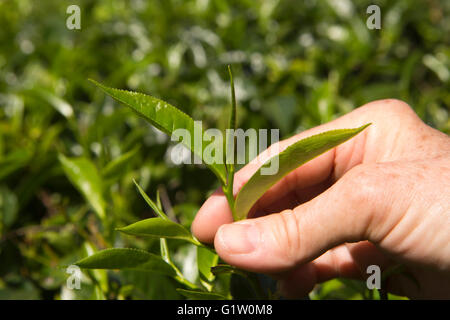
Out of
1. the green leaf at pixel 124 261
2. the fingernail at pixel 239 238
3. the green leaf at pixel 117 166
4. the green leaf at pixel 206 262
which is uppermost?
the green leaf at pixel 117 166

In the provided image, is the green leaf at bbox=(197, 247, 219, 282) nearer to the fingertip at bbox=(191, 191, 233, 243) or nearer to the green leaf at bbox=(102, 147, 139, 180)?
the fingertip at bbox=(191, 191, 233, 243)

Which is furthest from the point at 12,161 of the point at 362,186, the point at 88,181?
the point at 362,186

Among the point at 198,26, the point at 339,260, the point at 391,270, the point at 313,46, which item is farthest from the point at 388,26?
the point at 391,270

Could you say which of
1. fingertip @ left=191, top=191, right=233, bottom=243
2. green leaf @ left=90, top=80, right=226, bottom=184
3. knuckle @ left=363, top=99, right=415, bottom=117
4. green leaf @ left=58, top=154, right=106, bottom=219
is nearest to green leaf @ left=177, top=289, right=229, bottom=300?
fingertip @ left=191, top=191, right=233, bottom=243

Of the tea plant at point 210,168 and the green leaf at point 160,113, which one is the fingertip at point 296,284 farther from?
the green leaf at point 160,113

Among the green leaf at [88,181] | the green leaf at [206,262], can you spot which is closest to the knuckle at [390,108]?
the green leaf at [206,262]

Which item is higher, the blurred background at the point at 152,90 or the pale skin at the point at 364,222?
the blurred background at the point at 152,90
